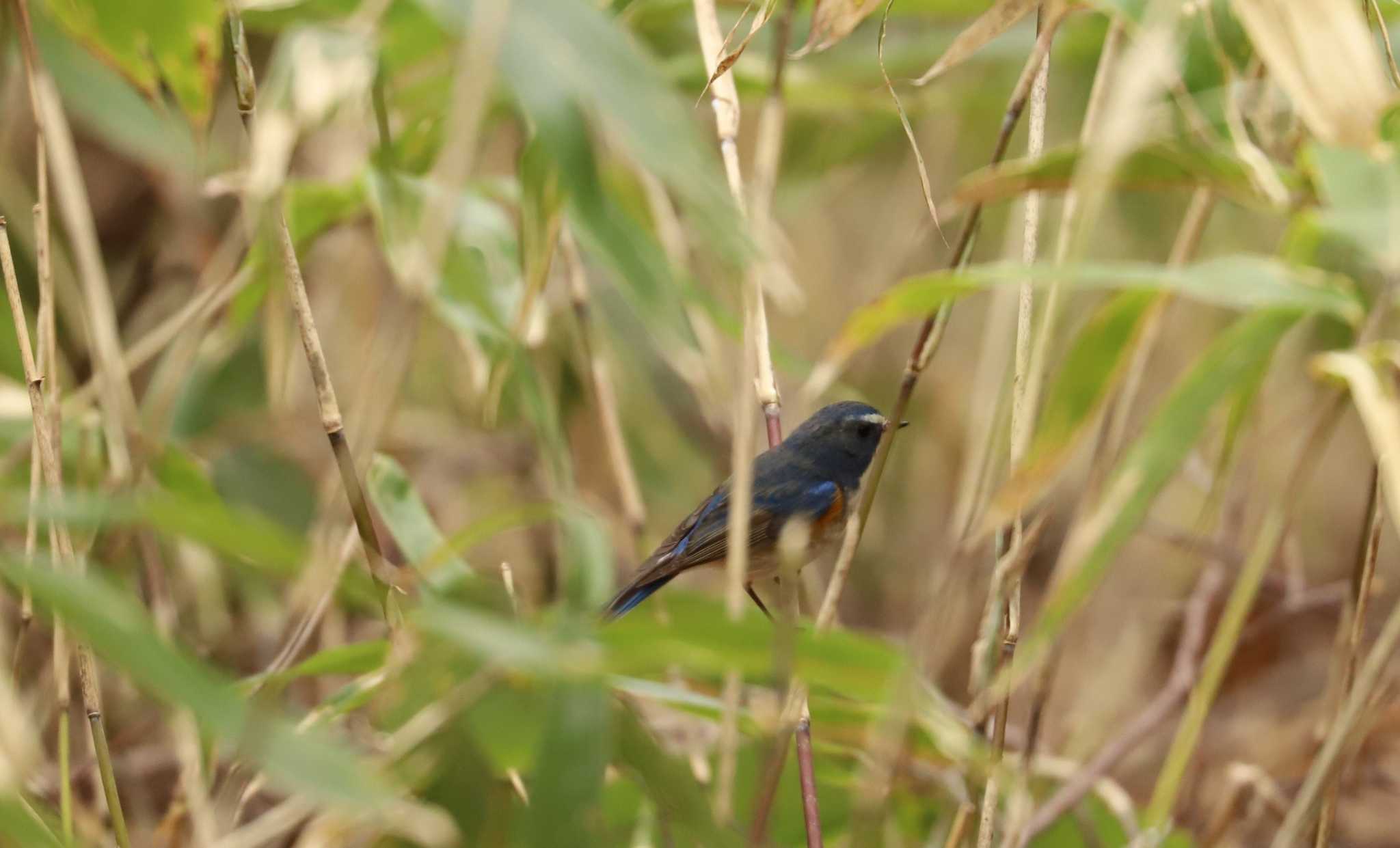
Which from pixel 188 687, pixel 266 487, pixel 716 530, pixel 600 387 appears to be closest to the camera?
pixel 188 687

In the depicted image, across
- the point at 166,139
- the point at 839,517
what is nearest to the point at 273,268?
the point at 166,139

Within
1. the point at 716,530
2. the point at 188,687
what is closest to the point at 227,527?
the point at 188,687

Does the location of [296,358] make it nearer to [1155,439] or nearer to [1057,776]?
[1057,776]

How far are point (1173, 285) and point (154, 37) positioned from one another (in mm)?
1131

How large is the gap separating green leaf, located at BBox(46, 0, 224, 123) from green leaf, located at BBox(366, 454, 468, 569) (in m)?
0.48

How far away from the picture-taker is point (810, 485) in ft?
8.49

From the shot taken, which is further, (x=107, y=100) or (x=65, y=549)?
(x=107, y=100)

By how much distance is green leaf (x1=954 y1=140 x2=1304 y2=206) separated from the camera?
103 centimetres

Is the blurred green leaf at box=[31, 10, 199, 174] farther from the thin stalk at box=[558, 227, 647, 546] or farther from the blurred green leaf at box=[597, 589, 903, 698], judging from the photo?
the blurred green leaf at box=[597, 589, 903, 698]

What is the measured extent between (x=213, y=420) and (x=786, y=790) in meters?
1.43

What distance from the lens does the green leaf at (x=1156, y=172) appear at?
103 cm

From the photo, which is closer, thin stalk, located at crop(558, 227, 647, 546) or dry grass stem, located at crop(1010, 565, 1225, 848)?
dry grass stem, located at crop(1010, 565, 1225, 848)

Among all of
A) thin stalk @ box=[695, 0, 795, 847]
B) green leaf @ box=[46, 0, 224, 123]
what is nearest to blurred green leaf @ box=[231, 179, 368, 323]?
green leaf @ box=[46, 0, 224, 123]

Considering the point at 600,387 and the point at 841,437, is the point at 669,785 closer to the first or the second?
the point at 600,387
